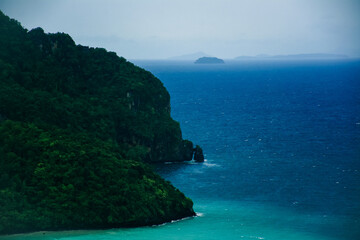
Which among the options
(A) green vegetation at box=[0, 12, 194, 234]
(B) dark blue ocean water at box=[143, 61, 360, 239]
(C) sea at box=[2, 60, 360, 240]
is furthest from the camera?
(B) dark blue ocean water at box=[143, 61, 360, 239]

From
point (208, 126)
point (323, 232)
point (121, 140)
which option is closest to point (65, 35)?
point (121, 140)

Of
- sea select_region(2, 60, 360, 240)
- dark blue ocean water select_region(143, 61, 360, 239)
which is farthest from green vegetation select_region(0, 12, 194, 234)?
dark blue ocean water select_region(143, 61, 360, 239)

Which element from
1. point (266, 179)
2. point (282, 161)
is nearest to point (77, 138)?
point (266, 179)

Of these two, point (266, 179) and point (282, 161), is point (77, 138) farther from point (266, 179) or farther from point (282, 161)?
point (282, 161)

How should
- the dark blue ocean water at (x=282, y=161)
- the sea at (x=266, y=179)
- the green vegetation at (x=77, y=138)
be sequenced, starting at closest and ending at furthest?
the green vegetation at (x=77, y=138) < the sea at (x=266, y=179) < the dark blue ocean water at (x=282, y=161)

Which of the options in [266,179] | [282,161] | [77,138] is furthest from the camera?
[282,161]

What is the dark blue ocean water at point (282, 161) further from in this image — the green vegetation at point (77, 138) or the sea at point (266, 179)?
the green vegetation at point (77, 138)

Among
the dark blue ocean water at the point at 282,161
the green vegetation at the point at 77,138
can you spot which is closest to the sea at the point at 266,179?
the dark blue ocean water at the point at 282,161

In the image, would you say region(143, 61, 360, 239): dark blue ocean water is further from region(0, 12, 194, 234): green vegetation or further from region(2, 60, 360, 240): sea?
region(0, 12, 194, 234): green vegetation

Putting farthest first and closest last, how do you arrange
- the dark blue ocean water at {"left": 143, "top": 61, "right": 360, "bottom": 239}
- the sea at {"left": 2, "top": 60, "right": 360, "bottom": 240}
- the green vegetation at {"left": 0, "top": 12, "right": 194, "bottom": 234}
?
1. the dark blue ocean water at {"left": 143, "top": 61, "right": 360, "bottom": 239}
2. the sea at {"left": 2, "top": 60, "right": 360, "bottom": 240}
3. the green vegetation at {"left": 0, "top": 12, "right": 194, "bottom": 234}
